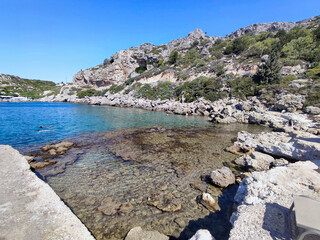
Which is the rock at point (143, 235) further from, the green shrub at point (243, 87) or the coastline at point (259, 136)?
the green shrub at point (243, 87)

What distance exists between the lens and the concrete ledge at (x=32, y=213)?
10.6ft

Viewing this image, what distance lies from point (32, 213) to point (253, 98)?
33180 mm

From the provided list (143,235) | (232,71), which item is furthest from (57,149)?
(232,71)

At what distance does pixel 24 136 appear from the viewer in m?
12.9

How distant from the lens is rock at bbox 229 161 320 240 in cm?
278

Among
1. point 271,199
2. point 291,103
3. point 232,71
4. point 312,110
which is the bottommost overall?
point 271,199

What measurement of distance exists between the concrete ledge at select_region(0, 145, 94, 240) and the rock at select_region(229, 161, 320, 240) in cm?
347

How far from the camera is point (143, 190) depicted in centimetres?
590

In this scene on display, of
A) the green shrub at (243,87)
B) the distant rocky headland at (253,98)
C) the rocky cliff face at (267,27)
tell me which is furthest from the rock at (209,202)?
the rocky cliff face at (267,27)

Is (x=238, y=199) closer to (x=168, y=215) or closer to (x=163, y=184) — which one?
(x=168, y=215)

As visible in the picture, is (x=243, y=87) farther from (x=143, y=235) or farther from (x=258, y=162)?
(x=143, y=235)

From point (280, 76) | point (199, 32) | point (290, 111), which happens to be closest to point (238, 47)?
point (280, 76)

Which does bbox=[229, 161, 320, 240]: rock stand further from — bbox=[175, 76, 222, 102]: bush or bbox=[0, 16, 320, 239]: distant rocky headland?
bbox=[175, 76, 222, 102]: bush

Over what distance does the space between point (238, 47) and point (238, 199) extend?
57886 millimetres
